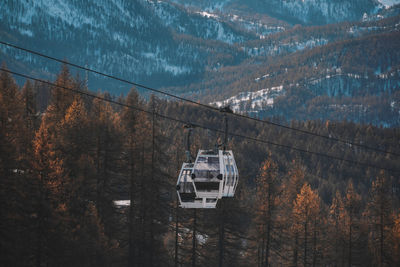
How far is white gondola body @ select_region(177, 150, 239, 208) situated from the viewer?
28.1 meters

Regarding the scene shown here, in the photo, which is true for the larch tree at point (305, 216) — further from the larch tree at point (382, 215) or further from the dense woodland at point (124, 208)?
the larch tree at point (382, 215)

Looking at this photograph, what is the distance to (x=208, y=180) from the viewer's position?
28172 mm

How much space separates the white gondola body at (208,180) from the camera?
28.1 metres

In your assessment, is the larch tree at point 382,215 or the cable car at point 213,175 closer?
the cable car at point 213,175

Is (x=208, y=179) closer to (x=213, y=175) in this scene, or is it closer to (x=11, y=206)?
(x=213, y=175)

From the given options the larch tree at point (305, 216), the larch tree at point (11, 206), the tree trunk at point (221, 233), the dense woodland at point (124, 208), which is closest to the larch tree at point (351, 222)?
the dense woodland at point (124, 208)

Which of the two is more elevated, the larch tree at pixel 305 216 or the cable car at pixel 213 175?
the cable car at pixel 213 175

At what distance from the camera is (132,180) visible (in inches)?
2013

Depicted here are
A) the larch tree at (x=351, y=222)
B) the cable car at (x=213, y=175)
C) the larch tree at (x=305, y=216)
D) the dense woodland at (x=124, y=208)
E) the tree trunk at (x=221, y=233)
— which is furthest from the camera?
the larch tree at (x=351, y=222)

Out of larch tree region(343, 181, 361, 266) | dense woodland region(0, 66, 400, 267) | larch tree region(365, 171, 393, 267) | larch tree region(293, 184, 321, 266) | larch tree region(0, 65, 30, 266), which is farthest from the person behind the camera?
larch tree region(343, 181, 361, 266)

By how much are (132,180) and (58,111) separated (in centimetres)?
1441

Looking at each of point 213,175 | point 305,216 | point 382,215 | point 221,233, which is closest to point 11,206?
point 213,175

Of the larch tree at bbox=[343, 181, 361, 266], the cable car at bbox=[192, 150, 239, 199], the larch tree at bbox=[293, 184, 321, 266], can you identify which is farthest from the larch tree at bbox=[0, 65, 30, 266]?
the larch tree at bbox=[343, 181, 361, 266]

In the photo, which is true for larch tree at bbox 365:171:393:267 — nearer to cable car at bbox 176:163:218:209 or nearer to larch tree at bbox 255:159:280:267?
larch tree at bbox 255:159:280:267
